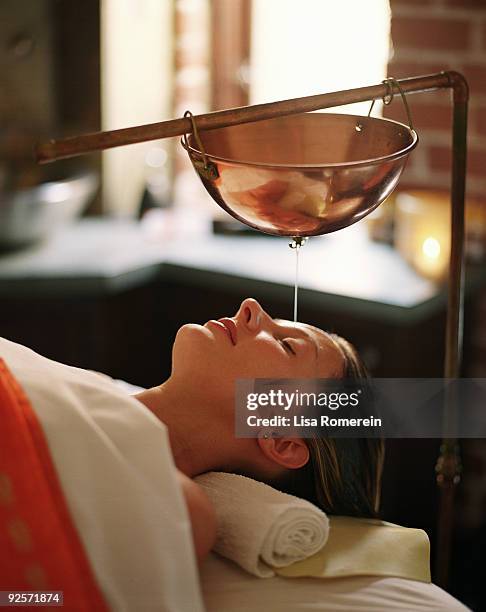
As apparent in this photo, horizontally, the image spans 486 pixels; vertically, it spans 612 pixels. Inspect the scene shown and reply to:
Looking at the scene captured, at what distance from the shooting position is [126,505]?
1033mm

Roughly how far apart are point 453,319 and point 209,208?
5.79 ft

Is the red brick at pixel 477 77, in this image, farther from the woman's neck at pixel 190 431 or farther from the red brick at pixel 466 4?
the woman's neck at pixel 190 431

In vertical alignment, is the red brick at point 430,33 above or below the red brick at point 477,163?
above

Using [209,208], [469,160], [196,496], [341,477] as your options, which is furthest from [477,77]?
[196,496]

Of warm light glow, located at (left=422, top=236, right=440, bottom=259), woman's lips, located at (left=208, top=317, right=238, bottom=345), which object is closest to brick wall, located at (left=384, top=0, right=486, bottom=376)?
warm light glow, located at (left=422, top=236, right=440, bottom=259)

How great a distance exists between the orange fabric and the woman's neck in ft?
0.98

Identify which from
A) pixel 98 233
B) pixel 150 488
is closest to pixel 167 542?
pixel 150 488

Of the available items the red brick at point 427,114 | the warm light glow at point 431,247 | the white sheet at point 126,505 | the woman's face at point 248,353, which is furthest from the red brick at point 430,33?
the white sheet at point 126,505

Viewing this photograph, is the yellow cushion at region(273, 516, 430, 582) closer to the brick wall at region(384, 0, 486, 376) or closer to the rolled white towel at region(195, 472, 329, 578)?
the rolled white towel at region(195, 472, 329, 578)

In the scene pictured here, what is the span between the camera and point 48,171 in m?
2.80

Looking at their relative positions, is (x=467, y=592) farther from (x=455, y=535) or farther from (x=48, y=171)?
(x=48, y=171)

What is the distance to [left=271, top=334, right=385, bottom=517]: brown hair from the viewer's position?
1.32m

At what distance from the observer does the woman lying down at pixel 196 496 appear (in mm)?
1009

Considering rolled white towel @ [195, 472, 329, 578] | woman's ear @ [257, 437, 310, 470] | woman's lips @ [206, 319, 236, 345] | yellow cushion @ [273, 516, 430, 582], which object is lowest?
yellow cushion @ [273, 516, 430, 582]
